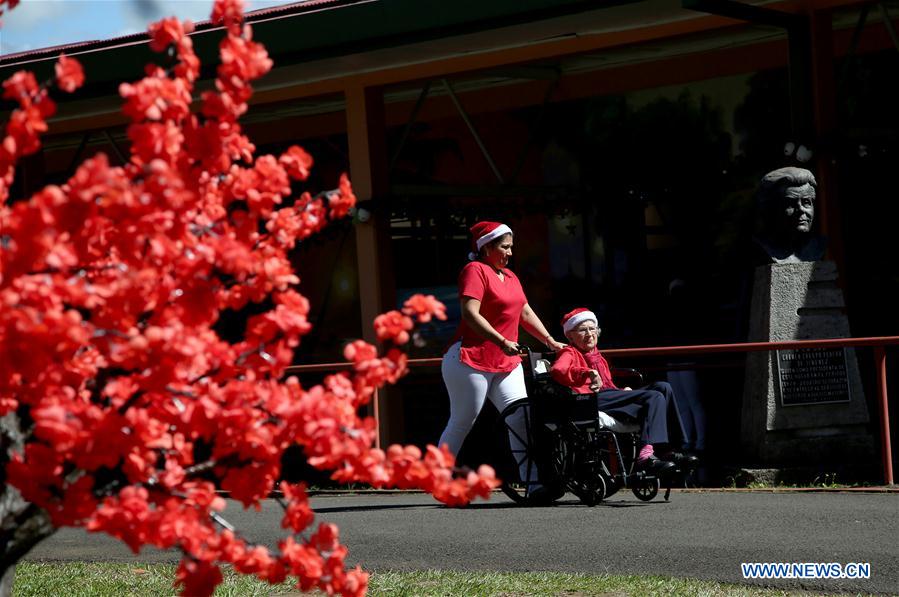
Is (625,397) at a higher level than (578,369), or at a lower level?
lower

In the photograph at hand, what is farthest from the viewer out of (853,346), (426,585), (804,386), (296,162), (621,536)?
(804,386)

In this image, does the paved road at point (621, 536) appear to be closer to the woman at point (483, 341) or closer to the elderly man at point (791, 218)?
the woman at point (483, 341)

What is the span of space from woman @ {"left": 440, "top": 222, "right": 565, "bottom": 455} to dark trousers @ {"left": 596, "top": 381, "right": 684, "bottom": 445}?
0.49 meters

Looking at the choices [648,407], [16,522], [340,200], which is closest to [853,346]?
[648,407]

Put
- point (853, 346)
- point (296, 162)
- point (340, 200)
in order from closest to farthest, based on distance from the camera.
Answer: point (296, 162) < point (340, 200) < point (853, 346)

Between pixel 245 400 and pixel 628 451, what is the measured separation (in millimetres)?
6293

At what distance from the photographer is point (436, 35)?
1223 centimetres

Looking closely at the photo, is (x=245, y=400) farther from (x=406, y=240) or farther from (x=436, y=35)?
(x=406, y=240)

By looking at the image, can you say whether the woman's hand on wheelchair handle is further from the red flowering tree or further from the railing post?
the red flowering tree

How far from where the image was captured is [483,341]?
373 inches

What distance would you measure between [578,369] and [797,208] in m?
2.80

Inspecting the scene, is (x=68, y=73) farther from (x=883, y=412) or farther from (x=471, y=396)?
(x=883, y=412)

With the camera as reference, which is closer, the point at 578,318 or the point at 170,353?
the point at 170,353

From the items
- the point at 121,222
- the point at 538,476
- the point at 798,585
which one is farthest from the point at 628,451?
the point at 121,222
